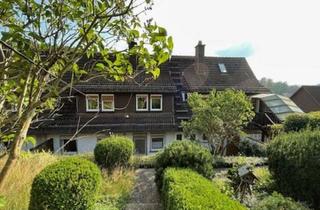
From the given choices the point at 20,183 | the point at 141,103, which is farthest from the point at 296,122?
the point at 20,183

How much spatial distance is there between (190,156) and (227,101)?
238 inches

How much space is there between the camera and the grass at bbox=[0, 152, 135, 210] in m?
5.54

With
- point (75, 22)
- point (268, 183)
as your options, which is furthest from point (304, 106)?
point (75, 22)

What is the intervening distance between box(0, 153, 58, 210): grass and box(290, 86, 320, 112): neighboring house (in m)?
31.8

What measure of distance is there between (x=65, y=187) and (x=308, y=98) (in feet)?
114

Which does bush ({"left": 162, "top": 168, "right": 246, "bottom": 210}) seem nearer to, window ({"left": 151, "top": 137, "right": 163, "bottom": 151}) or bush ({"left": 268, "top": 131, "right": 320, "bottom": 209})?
bush ({"left": 268, "top": 131, "right": 320, "bottom": 209})

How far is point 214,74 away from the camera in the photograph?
22.7 m

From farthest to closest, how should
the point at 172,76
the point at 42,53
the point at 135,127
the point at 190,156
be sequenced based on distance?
the point at 172,76, the point at 135,127, the point at 190,156, the point at 42,53

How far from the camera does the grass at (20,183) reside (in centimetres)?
542

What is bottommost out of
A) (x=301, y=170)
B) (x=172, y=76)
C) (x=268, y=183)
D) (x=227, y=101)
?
(x=268, y=183)

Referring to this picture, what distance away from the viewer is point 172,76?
2167 cm

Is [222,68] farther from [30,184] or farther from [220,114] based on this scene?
[30,184]

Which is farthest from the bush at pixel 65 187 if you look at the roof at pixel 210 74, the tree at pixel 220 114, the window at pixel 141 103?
the roof at pixel 210 74

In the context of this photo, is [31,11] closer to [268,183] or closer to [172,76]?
[268,183]
